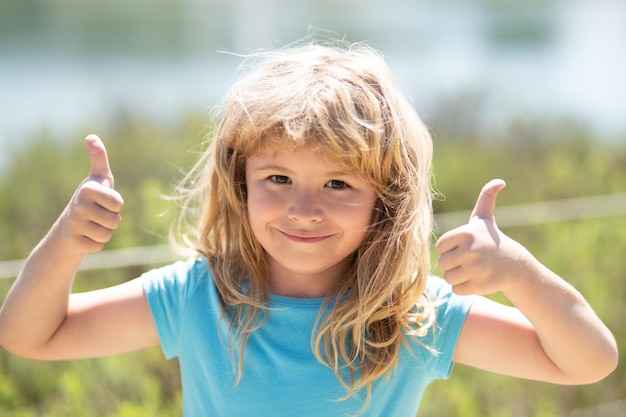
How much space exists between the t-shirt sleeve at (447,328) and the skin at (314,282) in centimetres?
2

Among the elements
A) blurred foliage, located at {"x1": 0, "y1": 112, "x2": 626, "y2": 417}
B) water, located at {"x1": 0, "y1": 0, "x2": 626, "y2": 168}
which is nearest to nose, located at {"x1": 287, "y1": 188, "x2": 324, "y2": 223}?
blurred foliage, located at {"x1": 0, "y1": 112, "x2": 626, "y2": 417}

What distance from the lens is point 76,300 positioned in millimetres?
1714

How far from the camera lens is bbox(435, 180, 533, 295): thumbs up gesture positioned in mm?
1439

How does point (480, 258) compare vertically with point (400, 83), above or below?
above

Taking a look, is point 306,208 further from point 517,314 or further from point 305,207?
point 517,314

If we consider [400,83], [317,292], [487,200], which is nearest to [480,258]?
[487,200]

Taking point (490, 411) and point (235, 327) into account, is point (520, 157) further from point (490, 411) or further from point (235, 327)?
point (235, 327)

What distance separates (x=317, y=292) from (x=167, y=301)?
0.98ft

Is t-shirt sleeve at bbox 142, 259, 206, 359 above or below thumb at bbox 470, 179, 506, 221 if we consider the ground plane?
below

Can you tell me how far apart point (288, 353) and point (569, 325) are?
20.3 inches

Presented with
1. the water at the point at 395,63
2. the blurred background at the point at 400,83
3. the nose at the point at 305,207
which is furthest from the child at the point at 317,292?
the water at the point at 395,63

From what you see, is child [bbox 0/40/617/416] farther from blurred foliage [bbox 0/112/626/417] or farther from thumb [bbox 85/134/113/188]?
blurred foliage [bbox 0/112/626/417]

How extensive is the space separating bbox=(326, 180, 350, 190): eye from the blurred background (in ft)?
0.99

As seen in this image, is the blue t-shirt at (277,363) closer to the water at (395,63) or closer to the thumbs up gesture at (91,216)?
the thumbs up gesture at (91,216)
